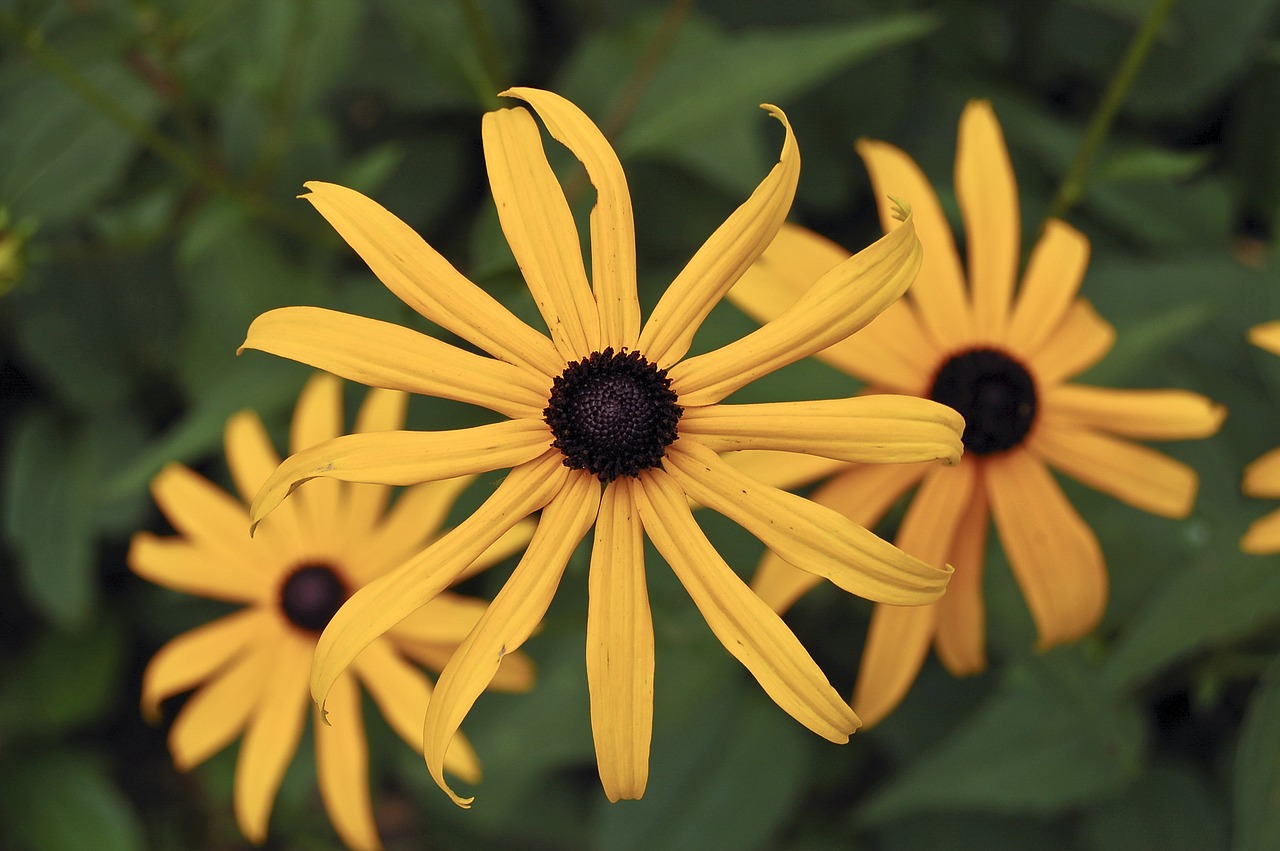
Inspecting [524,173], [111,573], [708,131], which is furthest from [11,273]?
[111,573]

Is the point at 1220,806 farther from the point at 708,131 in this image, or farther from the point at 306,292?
the point at 306,292

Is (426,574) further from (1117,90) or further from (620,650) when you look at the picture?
(1117,90)

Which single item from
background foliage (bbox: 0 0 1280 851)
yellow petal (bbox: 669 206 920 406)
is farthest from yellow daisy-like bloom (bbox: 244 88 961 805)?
background foliage (bbox: 0 0 1280 851)

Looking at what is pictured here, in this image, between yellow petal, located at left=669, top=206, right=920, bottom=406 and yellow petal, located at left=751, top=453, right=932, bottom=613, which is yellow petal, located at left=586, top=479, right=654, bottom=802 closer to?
yellow petal, located at left=669, top=206, right=920, bottom=406

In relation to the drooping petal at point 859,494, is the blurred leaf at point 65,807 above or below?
below

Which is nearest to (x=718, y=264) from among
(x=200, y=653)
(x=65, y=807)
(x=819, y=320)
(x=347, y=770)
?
(x=819, y=320)

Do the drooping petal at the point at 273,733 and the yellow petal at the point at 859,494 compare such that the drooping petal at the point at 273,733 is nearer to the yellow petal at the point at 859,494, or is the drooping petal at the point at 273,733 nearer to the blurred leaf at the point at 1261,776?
the yellow petal at the point at 859,494

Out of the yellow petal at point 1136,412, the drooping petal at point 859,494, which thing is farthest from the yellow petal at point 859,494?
the yellow petal at point 1136,412
